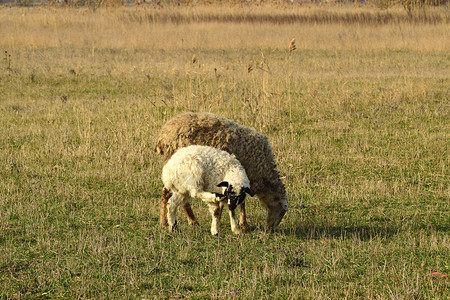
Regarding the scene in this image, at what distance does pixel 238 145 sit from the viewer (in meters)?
7.09

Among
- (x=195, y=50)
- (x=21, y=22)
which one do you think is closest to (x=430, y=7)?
(x=195, y=50)

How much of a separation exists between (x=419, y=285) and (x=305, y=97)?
10.4 metres

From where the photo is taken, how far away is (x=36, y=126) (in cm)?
1203

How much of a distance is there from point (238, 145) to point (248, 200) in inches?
51.5

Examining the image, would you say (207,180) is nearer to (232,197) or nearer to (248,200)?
(232,197)

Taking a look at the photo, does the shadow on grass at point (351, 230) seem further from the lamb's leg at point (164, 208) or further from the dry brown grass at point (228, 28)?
the dry brown grass at point (228, 28)

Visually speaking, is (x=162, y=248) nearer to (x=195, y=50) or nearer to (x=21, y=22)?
(x=195, y=50)

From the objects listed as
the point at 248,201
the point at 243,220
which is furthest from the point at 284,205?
the point at 248,201

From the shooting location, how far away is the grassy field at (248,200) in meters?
5.35

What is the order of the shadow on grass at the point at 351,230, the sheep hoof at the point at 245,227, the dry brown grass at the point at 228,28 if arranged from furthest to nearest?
the dry brown grass at the point at 228,28 < the sheep hoof at the point at 245,227 < the shadow on grass at the point at 351,230

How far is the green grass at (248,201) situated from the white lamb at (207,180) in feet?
1.07

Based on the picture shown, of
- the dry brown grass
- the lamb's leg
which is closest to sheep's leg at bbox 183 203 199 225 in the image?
the lamb's leg

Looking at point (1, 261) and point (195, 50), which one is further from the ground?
point (195, 50)

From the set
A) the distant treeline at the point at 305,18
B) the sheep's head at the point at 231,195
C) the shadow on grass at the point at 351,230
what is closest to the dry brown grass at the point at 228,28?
the distant treeline at the point at 305,18
